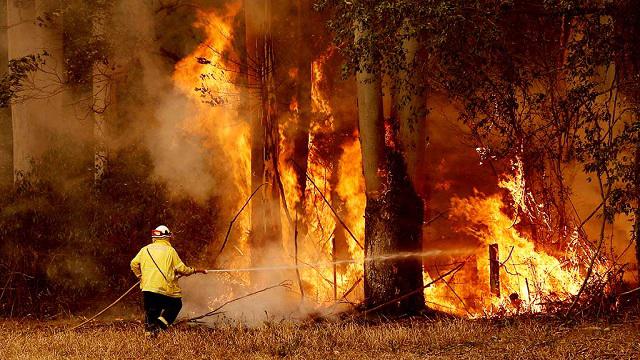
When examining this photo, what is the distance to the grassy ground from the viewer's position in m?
8.70

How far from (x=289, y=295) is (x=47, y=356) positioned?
5856 millimetres

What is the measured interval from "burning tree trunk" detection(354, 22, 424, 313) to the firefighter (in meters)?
3.07

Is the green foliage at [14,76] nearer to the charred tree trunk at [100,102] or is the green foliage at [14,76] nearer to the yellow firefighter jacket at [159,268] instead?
the charred tree trunk at [100,102]

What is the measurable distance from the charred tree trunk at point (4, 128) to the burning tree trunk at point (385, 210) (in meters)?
10.7

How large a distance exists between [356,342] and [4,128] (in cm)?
1667

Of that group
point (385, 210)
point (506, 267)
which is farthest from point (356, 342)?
point (506, 267)

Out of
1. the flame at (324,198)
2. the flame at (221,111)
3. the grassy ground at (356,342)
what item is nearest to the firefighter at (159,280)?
the grassy ground at (356,342)

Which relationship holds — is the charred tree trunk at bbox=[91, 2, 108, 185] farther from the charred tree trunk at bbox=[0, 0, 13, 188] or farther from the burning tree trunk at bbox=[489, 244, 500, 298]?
the burning tree trunk at bbox=[489, 244, 500, 298]

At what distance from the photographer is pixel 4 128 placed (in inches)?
883

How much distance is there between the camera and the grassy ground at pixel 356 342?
28.5ft

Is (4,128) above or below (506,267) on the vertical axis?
above

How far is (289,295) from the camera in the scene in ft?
46.4

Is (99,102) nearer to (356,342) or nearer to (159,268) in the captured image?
(159,268)

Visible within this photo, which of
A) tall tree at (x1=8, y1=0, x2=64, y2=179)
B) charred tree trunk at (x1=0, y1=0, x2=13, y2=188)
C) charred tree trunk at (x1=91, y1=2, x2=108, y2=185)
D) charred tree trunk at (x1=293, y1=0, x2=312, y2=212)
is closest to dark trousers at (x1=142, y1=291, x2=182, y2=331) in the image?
charred tree trunk at (x1=293, y1=0, x2=312, y2=212)
